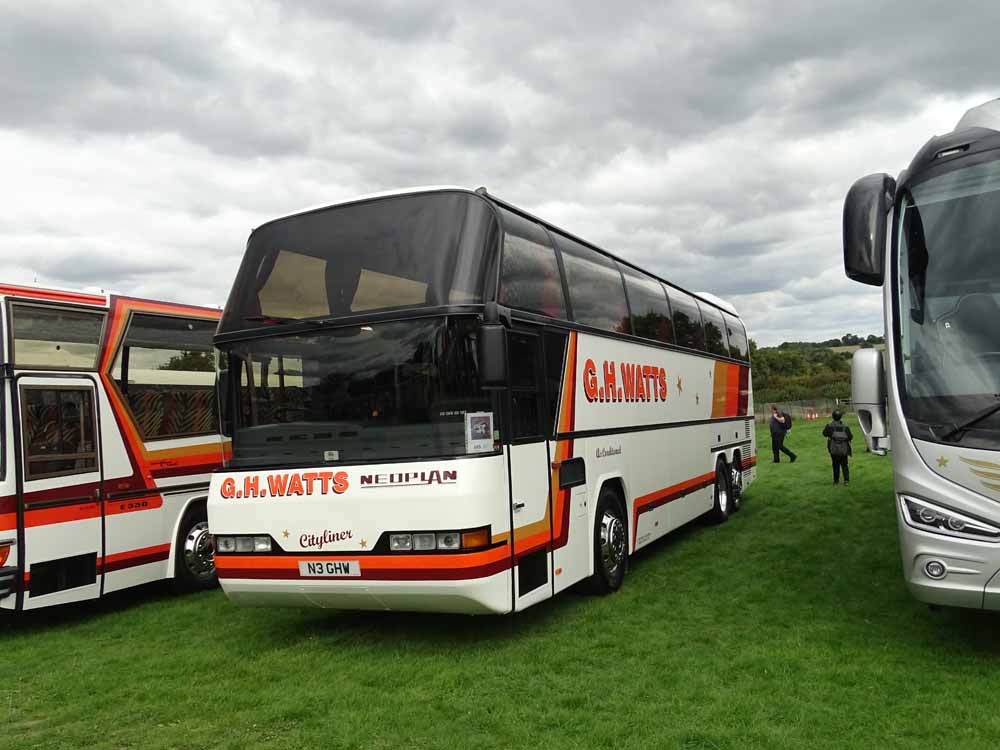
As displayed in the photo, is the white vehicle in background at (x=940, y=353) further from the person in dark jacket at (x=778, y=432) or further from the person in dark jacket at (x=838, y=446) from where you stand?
the person in dark jacket at (x=778, y=432)

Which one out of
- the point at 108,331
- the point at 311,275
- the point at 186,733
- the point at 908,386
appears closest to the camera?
the point at 186,733

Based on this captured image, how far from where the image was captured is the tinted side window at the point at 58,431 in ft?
27.8

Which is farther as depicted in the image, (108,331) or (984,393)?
(108,331)

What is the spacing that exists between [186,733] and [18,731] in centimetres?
121

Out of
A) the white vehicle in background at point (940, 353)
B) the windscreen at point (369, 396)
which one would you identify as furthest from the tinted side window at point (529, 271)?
the white vehicle in background at point (940, 353)

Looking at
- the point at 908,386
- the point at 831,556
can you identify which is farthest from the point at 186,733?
the point at 831,556

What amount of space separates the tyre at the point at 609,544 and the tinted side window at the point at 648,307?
230 cm

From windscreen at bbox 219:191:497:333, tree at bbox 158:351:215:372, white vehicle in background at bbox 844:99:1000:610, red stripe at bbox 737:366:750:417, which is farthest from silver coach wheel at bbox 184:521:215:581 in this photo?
red stripe at bbox 737:366:750:417

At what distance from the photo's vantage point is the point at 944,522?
585 centimetres

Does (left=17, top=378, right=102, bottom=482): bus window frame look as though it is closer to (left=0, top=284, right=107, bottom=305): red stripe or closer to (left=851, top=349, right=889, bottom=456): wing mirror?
(left=0, top=284, right=107, bottom=305): red stripe

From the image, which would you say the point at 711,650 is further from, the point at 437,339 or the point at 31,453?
the point at 31,453

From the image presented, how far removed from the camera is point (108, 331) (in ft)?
32.1

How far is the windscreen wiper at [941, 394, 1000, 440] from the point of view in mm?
5766

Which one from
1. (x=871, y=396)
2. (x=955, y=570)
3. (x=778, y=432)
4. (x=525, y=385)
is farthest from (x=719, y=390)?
(x=778, y=432)
